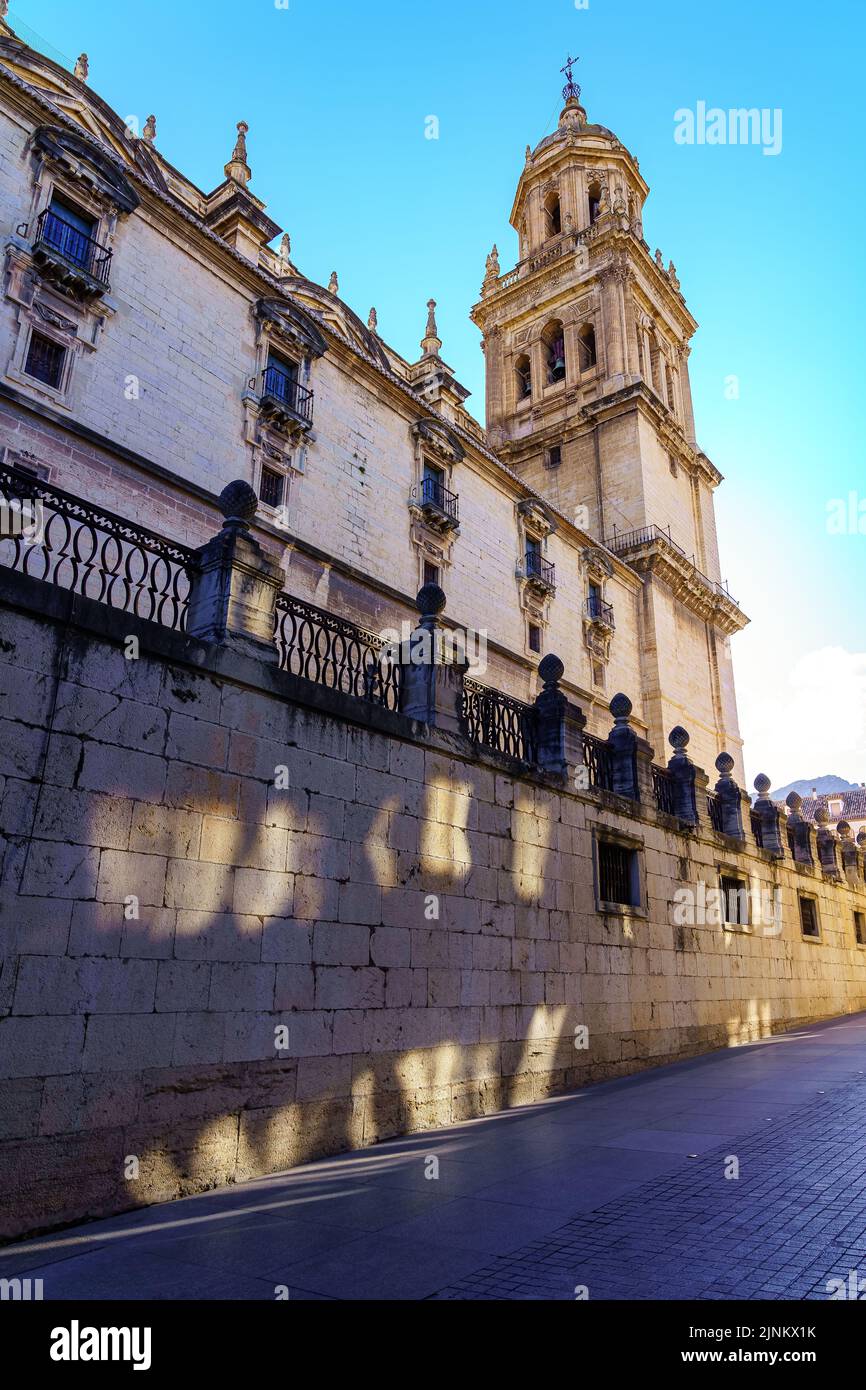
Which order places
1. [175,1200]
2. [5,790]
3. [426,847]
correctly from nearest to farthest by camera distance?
[5,790]
[175,1200]
[426,847]

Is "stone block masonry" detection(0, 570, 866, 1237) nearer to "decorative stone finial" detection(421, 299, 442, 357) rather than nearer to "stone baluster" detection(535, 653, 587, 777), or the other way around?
"stone baluster" detection(535, 653, 587, 777)

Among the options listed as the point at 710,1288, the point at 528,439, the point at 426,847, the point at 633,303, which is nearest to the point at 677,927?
the point at 426,847

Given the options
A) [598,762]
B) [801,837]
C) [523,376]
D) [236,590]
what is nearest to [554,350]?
[523,376]

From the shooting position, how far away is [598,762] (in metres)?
12.9

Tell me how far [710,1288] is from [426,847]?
207 inches

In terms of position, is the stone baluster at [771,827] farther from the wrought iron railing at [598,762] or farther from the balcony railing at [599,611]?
the balcony railing at [599,611]

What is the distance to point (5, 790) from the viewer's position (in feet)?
17.6

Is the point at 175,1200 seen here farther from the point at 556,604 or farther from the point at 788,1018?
the point at 556,604

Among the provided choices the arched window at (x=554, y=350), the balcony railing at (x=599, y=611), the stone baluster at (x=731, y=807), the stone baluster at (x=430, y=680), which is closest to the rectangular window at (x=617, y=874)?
the stone baluster at (x=430, y=680)

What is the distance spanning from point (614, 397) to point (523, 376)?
751cm

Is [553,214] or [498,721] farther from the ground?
[553,214]

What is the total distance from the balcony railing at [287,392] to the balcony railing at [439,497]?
431 centimetres

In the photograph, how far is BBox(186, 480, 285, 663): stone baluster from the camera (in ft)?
23.8

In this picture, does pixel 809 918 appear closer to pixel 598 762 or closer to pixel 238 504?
pixel 598 762
